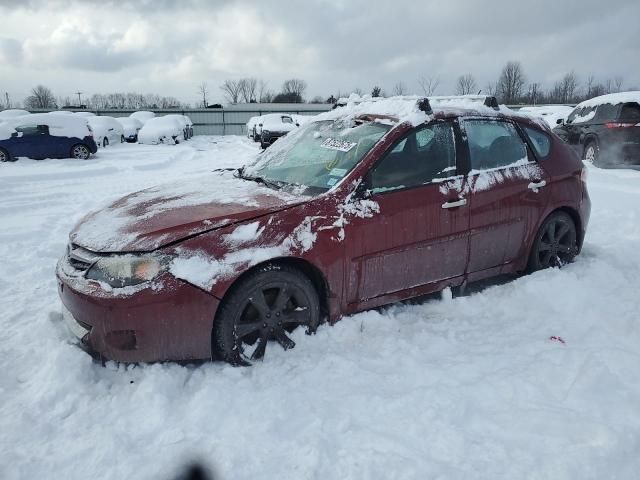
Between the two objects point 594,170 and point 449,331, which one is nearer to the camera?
point 449,331

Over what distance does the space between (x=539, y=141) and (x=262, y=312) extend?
2.94 meters

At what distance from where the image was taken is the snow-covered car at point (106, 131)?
20734mm

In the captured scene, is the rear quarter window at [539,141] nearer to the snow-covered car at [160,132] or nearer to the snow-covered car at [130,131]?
the snow-covered car at [160,132]

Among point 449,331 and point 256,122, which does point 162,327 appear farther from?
point 256,122

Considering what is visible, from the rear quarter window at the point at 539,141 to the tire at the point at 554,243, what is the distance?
1.82 feet

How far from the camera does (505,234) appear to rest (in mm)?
3850

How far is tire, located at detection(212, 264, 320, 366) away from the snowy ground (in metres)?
0.10

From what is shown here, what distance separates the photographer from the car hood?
9.03ft

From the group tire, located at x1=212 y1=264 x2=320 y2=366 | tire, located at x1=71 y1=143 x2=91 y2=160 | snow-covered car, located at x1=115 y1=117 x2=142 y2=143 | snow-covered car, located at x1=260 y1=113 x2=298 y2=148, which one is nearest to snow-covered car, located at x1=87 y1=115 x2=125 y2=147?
snow-covered car, located at x1=115 y1=117 x2=142 y2=143

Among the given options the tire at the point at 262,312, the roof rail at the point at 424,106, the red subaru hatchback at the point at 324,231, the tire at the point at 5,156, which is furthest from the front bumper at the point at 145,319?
the tire at the point at 5,156

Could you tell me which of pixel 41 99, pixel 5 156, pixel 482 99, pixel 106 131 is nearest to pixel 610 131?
pixel 482 99

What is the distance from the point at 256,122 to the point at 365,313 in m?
23.2

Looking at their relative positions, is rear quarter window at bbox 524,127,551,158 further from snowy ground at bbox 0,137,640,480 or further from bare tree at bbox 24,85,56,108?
bare tree at bbox 24,85,56,108

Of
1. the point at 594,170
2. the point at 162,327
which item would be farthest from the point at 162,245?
the point at 594,170
